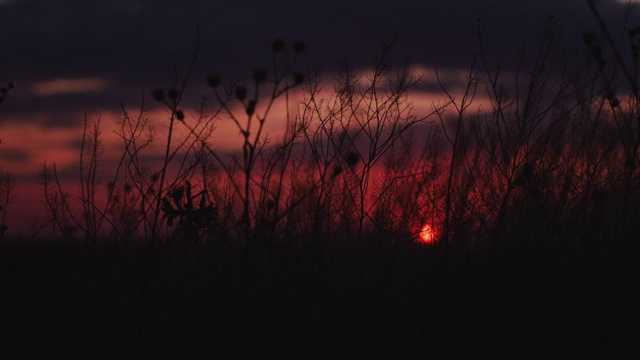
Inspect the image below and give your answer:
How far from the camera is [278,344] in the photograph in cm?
335

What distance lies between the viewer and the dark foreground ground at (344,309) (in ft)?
10.9

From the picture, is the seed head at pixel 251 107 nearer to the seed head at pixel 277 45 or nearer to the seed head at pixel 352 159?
the seed head at pixel 277 45

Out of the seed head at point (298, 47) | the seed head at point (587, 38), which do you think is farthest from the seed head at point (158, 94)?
the seed head at point (587, 38)

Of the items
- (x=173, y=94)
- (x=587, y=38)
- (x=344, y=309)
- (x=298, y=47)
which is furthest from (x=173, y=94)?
(x=587, y=38)

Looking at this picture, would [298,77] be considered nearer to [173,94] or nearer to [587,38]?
[173,94]

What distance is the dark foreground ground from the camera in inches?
130

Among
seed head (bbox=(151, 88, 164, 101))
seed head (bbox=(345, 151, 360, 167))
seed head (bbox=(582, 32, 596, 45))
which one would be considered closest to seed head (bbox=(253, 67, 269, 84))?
seed head (bbox=(151, 88, 164, 101))

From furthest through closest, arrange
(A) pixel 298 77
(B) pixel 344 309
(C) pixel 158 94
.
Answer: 1. (B) pixel 344 309
2. (C) pixel 158 94
3. (A) pixel 298 77

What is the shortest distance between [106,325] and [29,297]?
0.83 meters

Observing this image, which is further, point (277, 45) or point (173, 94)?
point (173, 94)

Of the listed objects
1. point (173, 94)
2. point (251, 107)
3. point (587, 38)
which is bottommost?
point (251, 107)

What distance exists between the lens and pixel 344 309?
12.1ft

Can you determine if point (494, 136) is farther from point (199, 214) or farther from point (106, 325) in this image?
point (106, 325)

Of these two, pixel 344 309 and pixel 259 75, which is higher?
pixel 259 75
